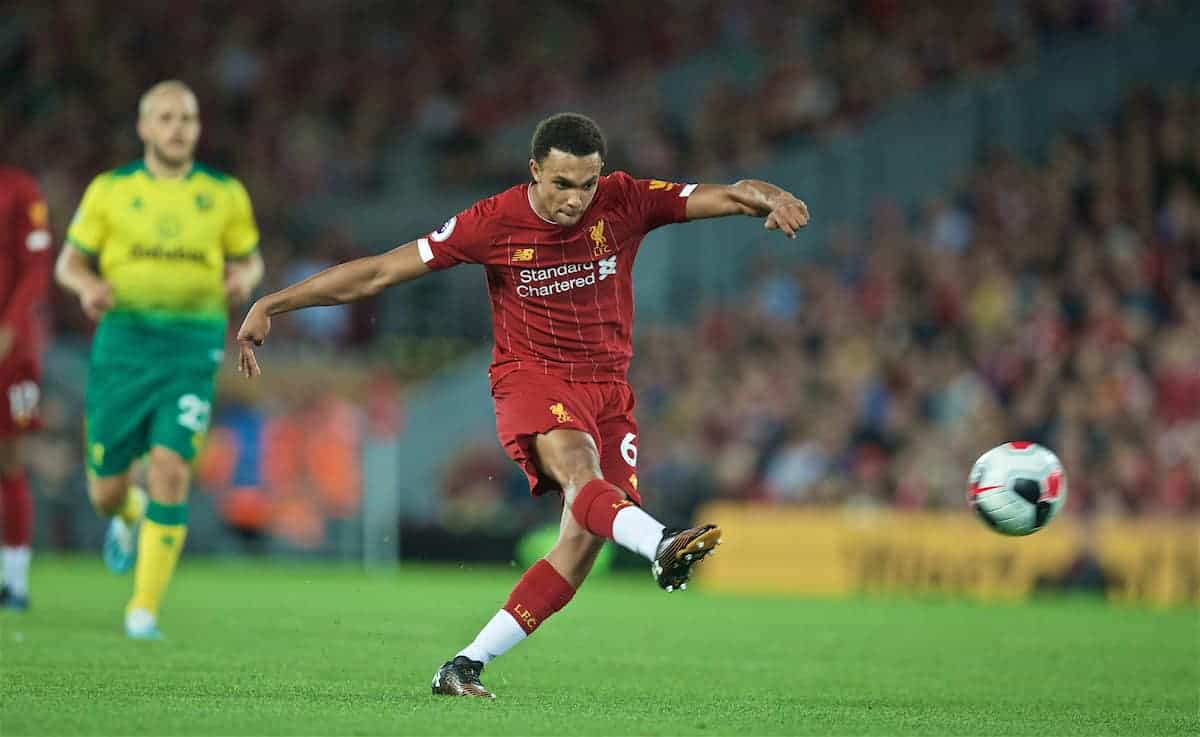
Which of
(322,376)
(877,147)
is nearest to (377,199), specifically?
(322,376)

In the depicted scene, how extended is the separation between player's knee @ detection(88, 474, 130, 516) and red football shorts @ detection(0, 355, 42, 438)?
44.0 inches

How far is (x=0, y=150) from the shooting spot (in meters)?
24.8

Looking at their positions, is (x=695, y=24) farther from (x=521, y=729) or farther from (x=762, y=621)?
(x=521, y=729)

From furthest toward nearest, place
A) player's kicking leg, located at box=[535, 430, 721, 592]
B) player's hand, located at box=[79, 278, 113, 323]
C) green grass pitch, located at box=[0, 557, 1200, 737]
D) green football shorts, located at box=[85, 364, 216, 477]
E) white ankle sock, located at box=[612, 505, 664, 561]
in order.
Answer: green football shorts, located at box=[85, 364, 216, 477]
player's hand, located at box=[79, 278, 113, 323]
green grass pitch, located at box=[0, 557, 1200, 737]
white ankle sock, located at box=[612, 505, 664, 561]
player's kicking leg, located at box=[535, 430, 721, 592]

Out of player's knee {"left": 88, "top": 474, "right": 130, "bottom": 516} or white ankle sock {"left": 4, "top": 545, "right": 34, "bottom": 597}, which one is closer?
player's knee {"left": 88, "top": 474, "right": 130, "bottom": 516}

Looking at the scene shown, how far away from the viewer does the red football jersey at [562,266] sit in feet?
24.1

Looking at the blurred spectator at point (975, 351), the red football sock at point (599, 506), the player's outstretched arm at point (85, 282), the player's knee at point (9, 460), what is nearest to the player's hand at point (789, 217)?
the red football sock at point (599, 506)

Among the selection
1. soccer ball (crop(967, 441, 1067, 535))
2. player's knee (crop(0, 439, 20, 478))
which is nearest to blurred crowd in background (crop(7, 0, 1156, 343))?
player's knee (crop(0, 439, 20, 478))

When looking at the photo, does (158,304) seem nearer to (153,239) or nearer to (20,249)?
(153,239)

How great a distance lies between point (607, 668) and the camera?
28.8 feet

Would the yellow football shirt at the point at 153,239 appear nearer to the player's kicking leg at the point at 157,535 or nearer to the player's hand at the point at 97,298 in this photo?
the player's hand at the point at 97,298

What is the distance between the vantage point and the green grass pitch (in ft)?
21.3

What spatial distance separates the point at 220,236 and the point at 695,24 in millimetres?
15717

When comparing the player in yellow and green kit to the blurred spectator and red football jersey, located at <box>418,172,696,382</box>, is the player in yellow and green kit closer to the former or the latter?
red football jersey, located at <box>418,172,696,382</box>
